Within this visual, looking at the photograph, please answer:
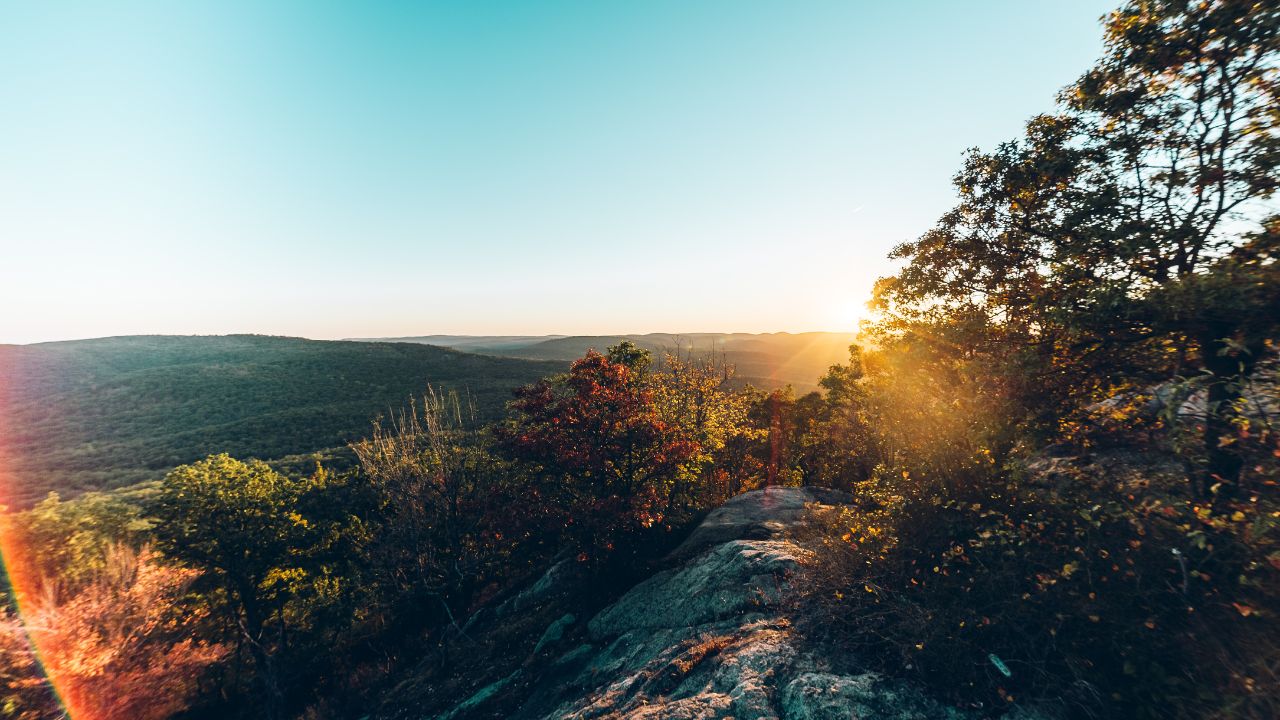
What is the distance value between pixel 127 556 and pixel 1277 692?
87.8ft

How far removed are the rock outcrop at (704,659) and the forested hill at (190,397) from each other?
44.5m

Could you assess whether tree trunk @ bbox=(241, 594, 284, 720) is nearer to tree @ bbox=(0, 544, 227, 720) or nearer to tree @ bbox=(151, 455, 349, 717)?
tree @ bbox=(151, 455, 349, 717)

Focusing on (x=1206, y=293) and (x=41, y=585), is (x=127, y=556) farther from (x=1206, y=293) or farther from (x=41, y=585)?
(x=1206, y=293)

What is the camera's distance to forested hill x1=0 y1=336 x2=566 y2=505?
54.8 m

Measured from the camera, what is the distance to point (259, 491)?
71.1 ft

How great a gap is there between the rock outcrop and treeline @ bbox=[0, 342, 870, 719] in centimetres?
259

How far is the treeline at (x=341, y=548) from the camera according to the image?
570 inches

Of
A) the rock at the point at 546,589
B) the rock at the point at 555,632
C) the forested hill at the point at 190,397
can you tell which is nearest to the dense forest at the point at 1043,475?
the rock at the point at 555,632

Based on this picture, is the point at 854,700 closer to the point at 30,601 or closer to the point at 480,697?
the point at 480,697

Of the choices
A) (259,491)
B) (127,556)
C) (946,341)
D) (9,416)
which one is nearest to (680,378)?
(946,341)

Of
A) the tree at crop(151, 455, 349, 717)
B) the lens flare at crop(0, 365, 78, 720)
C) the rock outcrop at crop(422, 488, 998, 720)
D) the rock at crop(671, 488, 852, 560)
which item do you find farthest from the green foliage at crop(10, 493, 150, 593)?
the rock at crop(671, 488, 852, 560)

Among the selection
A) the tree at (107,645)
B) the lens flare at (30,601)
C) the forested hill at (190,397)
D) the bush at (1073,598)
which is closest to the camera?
the bush at (1073,598)

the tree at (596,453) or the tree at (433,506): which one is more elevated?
the tree at (596,453)

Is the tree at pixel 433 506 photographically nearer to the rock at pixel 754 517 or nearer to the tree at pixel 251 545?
the tree at pixel 251 545
